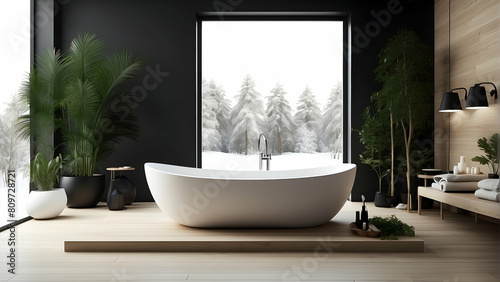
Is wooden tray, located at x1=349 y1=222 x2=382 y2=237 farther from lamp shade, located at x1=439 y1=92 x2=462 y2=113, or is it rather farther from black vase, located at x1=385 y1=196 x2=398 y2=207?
lamp shade, located at x1=439 y1=92 x2=462 y2=113

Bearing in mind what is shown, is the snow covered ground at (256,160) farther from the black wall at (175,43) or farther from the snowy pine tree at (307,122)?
the black wall at (175,43)

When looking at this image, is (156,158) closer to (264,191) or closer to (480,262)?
(264,191)

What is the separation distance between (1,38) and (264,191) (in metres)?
3.11

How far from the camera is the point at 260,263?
2799 mm

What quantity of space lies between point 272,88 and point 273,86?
0.03 meters

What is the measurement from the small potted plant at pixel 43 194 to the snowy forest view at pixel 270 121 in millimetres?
1985

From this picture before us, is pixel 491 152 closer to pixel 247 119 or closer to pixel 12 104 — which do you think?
pixel 247 119

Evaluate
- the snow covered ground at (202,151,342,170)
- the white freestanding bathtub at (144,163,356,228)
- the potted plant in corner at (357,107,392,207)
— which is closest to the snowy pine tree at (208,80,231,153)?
the snow covered ground at (202,151,342,170)

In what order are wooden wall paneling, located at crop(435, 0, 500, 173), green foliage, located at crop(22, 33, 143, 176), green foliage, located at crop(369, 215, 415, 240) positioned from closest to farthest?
green foliage, located at crop(369, 215, 415, 240), wooden wall paneling, located at crop(435, 0, 500, 173), green foliage, located at crop(22, 33, 143, 176)

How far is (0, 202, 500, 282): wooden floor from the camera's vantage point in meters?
2.52

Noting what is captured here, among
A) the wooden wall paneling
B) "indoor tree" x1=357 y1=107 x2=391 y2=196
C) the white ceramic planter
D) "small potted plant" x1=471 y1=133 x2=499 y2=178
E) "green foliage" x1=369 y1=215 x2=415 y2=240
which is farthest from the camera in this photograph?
"indoor tree" x1=357 y1=107 x2=391 y2=196

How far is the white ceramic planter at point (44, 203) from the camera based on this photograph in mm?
4094

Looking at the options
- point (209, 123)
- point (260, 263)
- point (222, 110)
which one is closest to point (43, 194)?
point (209, 123)

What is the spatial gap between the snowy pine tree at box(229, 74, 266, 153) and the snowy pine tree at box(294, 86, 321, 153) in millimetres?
513
